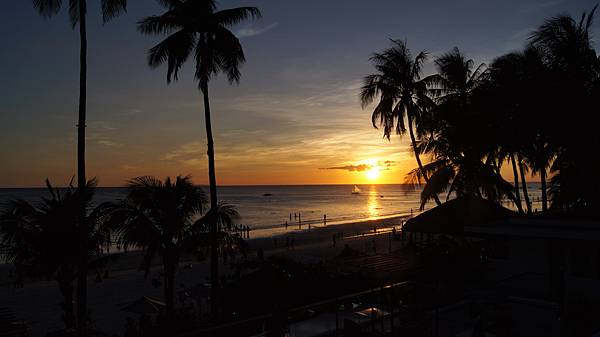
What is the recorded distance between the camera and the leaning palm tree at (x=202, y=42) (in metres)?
13.7

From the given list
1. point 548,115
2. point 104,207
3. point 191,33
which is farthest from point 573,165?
point 104,207

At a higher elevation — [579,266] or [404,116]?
[404,116]

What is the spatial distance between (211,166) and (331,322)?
7856 mm

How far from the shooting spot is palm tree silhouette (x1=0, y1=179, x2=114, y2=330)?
12086 mm

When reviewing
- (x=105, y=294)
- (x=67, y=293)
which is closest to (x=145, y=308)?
(x=67, y=293)

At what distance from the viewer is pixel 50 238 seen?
1219 centimetres

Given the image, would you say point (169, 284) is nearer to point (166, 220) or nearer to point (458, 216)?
point (166, 220)

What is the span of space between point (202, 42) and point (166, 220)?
640 centimetres

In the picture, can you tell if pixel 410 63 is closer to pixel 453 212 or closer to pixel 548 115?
pixel 548 115

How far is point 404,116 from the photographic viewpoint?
25.0 metres

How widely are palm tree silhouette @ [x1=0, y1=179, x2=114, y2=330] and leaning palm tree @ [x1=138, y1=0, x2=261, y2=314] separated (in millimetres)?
4184

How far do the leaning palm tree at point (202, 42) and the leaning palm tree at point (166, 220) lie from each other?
0.50 meters

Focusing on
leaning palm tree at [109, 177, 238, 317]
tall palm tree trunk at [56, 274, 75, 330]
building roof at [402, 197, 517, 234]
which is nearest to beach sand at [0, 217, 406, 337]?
tall palm tree trunk at [56, 274, 75, 330]

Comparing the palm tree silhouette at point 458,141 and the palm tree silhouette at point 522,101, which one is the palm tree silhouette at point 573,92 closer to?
the palm tree silhouette at point 522,101
